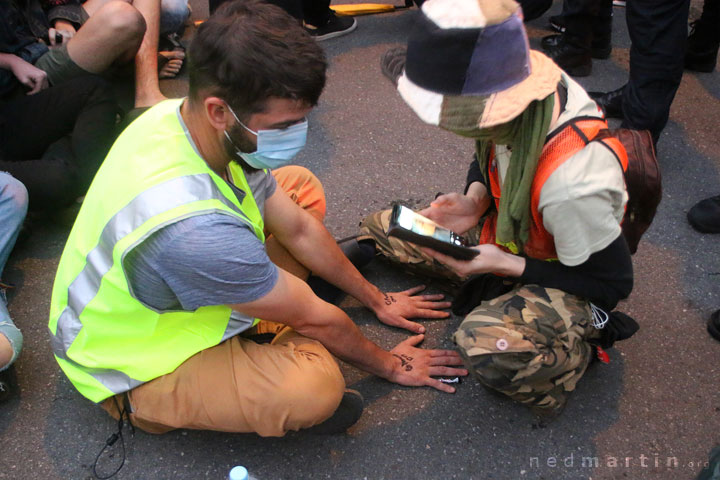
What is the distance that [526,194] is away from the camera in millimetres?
1690

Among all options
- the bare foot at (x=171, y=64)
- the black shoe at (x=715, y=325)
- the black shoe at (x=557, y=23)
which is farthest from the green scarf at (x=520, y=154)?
the black shoe at (x=557, y=23)

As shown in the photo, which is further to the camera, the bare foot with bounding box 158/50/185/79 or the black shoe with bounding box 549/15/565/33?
the black shoe with bounding box 549/15/565/33

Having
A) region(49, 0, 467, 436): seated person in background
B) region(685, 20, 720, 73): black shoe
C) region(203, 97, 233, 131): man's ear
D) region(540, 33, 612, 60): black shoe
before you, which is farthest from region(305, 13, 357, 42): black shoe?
region(203, 97, 233, 131): man's ear

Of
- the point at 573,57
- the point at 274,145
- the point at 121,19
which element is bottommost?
the point at 573,57

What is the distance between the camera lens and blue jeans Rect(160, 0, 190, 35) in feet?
12.4

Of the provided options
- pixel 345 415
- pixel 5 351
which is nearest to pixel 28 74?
pixel 5 351

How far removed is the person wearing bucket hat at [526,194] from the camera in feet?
4.87

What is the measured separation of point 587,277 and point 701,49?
2.60 metres

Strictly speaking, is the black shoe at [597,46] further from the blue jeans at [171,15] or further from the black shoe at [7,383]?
the black shoe at [7,383]

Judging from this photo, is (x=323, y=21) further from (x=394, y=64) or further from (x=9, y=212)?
(x=394, y=64)

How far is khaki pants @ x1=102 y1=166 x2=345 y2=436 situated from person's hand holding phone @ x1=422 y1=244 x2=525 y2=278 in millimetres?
481

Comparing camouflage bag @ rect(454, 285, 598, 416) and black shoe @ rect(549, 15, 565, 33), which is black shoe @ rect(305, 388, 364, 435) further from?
black shoe @ rect(549, 15, 565, 33)

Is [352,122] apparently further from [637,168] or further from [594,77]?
[637,168]

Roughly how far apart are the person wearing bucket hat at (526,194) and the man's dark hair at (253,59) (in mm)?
275
